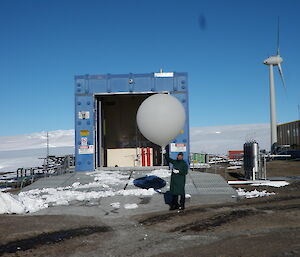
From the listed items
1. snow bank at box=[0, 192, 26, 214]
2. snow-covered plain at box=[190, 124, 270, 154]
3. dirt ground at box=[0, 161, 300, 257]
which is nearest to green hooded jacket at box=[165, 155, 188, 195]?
dirt ground at box=[0, 161, 300, 257]

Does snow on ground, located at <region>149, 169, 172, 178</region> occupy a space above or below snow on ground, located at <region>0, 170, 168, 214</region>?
above

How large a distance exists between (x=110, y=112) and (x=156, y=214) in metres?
11.9

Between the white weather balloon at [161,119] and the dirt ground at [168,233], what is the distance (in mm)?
2166

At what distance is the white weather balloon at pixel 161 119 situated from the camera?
9070 millimetres

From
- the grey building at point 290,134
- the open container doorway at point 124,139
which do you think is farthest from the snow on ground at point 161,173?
the grey building at point 290,134

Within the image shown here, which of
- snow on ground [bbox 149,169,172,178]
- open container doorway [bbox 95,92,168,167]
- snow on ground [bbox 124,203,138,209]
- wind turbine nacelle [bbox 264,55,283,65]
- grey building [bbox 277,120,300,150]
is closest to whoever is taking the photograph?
snow on ground [bbox 124,203,138,209]

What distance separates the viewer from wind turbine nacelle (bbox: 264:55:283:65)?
42.0 metres

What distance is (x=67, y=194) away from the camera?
11688mm

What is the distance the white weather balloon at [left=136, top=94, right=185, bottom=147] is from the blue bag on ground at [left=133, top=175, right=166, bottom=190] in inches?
141

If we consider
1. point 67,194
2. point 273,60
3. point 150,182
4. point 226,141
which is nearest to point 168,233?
point 67,194

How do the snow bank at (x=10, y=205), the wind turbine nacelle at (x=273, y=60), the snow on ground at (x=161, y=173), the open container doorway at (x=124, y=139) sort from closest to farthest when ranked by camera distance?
1. the snow bank at (x=10, y=205)
2. the snow on ground at (x=161, y=173)
3. the open container doorway at (x=124, y=139)
4. the wind turbine nacelle at (x=273, y=60)

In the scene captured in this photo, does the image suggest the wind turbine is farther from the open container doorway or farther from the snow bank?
the snow bank

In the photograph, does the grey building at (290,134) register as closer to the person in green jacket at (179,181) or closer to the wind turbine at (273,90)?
the wind turbine at (273,90)

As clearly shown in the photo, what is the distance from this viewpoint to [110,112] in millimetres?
20250
